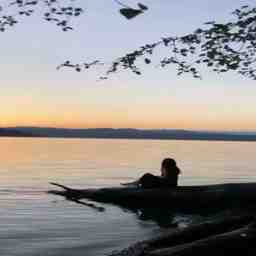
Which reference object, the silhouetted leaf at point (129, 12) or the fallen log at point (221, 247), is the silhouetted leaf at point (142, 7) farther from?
the fallen log at point (221, 247)

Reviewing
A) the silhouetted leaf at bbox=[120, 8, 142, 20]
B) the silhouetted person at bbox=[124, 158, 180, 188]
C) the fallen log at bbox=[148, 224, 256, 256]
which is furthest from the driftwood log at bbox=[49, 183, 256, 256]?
the silhouetted leaf at bbox=[120, 8, 142, 20]

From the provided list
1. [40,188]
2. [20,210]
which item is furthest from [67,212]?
[40,188]

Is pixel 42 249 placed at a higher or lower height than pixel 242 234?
lower

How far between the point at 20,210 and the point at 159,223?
23.3ft

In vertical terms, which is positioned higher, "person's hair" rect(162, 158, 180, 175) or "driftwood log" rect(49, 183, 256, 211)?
"person's hair" rect(162, 158, 180, 175)

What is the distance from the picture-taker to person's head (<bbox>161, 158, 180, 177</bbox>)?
27.2 meters

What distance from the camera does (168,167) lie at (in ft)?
89.6

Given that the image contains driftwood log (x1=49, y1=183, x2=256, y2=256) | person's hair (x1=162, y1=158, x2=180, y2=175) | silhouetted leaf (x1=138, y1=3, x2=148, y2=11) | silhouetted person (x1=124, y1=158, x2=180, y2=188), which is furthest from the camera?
silhouetted person (x1=124, y1=158, x2=180, y2=188)

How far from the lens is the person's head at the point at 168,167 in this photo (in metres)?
27.2

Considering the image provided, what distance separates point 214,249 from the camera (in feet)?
40.2

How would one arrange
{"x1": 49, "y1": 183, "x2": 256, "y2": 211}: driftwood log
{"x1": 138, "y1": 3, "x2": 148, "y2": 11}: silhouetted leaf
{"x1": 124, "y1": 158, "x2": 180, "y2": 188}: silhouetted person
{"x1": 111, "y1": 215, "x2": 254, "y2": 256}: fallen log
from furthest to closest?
{"x1": 124, "y1": 158, "x2": 180, "y2": 188}: silhouetted person, {"x1": 49, "y1": 183, "x2": 256, "y2": 211}: driftwood log, {"x1": 111, "y1": 215, "x2": 254, "y2": 256}: fallen log, {"x1": 138, "y1": 3, "x2": 148, "y2": 11}: silhouetted leaf

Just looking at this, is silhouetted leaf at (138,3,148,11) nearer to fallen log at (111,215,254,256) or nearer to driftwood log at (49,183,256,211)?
fallen log at (111,215,254,256)

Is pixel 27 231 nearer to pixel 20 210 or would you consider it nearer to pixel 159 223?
pixel 159 223

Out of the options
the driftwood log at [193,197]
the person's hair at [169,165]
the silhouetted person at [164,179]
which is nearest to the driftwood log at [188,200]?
the driftwood log at [193,197]
